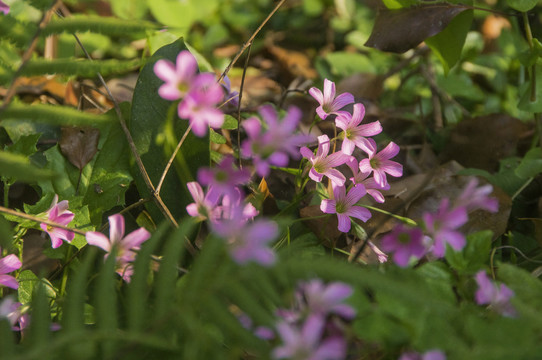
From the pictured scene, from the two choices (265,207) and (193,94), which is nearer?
(193,94)

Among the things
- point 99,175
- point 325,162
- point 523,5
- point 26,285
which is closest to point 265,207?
point 325,162

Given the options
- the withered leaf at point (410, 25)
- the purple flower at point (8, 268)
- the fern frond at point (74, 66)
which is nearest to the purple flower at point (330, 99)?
the withered leaf at point (410, 25)

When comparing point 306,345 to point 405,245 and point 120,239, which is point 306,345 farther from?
point 120,239

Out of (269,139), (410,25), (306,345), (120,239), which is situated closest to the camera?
(306,345)

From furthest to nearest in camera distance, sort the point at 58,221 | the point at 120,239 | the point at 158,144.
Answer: the point at 158,144
the point at 58,221
the point at 120,239

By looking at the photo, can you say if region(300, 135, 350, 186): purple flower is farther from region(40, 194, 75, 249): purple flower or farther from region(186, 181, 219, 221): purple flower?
region(40, 194, 75, 249): purple flower

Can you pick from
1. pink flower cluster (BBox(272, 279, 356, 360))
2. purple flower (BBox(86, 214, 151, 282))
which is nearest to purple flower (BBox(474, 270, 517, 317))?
pink flower cluster (BBox(272, 279, 356, 360))

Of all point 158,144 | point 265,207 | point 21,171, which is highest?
point 21,171

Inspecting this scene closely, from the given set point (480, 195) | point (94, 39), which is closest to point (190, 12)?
point (94, 39)
